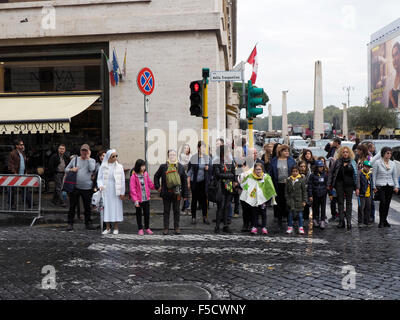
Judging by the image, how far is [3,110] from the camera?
1355cm

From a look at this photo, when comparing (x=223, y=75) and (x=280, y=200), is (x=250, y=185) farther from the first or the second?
(x=223, y=75)

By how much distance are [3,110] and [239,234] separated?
921cm

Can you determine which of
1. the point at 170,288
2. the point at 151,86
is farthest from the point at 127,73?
the point at 170,288

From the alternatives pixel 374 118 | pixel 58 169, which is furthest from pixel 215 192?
pixel 374 118

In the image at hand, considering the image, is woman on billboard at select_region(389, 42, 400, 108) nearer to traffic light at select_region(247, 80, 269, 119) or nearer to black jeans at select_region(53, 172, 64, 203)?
traffic light at select_region(247, 80, 269, 119)

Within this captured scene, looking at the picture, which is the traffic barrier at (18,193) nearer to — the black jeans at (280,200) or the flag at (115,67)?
the flag at (115,67)

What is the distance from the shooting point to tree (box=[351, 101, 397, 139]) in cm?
5853

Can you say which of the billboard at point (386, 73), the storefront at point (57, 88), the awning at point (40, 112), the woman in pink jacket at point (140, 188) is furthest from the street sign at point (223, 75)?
the billboard at point (386, 73)

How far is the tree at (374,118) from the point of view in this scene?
58.5 metres

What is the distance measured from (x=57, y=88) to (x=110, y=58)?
7.04 feet

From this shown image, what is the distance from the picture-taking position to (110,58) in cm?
1405

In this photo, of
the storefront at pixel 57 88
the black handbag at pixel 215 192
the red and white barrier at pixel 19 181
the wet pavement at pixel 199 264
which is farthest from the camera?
the storefront at pixel 57 88

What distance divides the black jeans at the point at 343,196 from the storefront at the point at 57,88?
7.96m

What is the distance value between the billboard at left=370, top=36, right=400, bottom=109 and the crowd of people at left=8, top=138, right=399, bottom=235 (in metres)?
76.0
